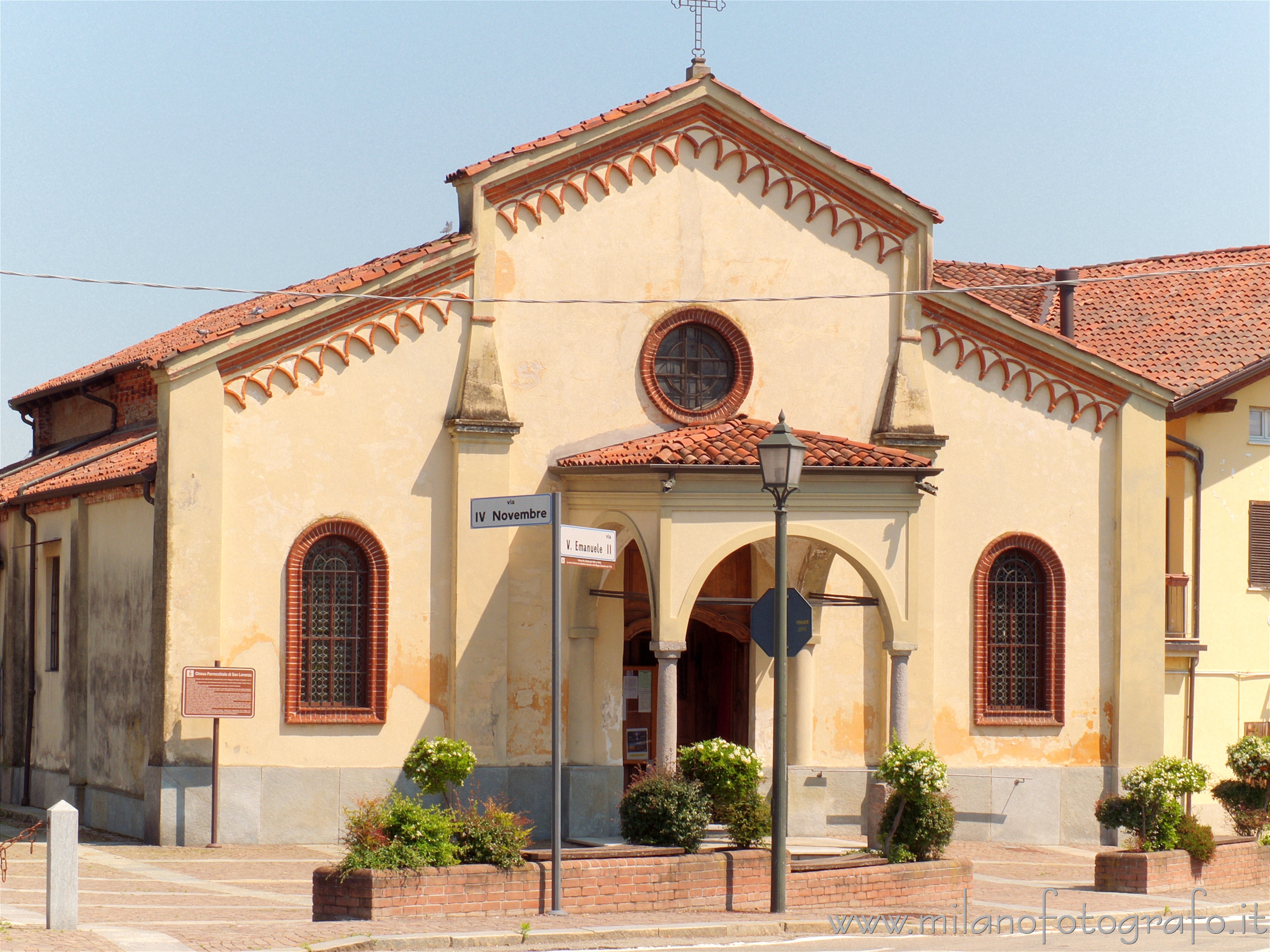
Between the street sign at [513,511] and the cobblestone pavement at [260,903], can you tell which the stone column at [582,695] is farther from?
the street sign at [513,511]

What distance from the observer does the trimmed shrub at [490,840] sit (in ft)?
44.7

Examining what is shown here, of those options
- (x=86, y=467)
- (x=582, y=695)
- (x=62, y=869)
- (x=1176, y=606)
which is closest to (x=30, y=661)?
(x=86, y=467)

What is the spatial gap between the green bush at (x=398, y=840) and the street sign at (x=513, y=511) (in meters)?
2.41

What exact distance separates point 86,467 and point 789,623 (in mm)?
10916

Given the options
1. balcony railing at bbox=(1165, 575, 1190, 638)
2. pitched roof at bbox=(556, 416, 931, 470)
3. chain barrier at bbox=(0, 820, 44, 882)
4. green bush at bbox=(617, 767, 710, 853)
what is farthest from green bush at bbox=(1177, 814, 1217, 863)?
chain barrier at bbox=(0, 820, 44, 882)

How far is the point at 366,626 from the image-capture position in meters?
19.0

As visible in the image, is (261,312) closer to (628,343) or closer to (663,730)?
(628,343)

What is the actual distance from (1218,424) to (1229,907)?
10.3 m

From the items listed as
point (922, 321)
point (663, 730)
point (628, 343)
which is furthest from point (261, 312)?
point (922, 321)

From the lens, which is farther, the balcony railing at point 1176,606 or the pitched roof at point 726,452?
the balcony railing at point 1176,606

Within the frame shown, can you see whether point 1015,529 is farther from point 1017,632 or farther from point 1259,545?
point 1259,545

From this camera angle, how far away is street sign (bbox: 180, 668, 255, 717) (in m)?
17.6

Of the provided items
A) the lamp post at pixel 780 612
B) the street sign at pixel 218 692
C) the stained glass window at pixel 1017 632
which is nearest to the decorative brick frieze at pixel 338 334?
the street sign at pixel 218 692

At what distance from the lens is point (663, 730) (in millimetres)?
18125
